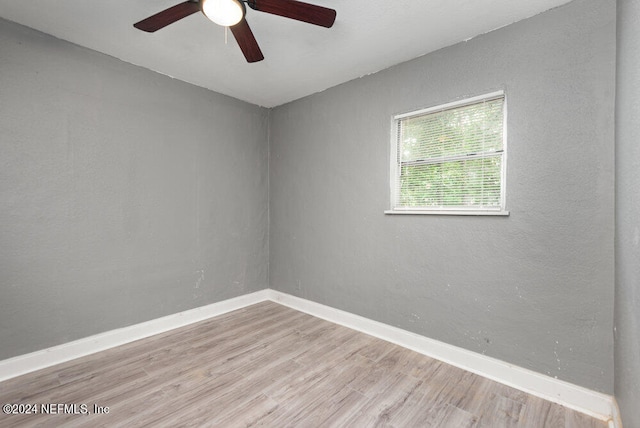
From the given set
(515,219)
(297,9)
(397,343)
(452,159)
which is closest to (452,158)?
(452,159)

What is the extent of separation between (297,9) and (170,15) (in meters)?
0.74

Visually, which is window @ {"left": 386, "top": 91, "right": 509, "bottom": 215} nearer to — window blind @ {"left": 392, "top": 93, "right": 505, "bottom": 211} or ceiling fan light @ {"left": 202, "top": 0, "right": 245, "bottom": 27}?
window blind @ {"left": 392, "top": 93, "right": 505, "bottom": 211}

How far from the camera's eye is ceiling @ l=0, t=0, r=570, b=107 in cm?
186

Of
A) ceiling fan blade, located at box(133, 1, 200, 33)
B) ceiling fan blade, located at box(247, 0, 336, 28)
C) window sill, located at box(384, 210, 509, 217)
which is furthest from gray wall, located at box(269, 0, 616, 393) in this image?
ceiling fan blade, located at box(133, 1, 200, 33)

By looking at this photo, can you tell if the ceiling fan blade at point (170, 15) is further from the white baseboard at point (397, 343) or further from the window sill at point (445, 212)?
the white baseboard at point (397, 343)

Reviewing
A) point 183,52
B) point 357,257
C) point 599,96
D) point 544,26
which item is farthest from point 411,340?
point 183,52

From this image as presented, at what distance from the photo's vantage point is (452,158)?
2.25 meters

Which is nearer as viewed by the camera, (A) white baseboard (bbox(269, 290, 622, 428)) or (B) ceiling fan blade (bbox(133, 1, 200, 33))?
(B) ceiling fan blade (bbox(133, 1, 200, 33))

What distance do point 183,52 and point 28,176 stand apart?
1.53 metres

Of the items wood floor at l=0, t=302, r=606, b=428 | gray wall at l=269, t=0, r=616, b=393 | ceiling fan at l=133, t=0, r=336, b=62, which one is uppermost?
ceiling fan at l=133, t=0, r=336, b=62

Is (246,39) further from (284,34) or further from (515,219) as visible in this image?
(515,219)

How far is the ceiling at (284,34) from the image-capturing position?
1858 millimetres

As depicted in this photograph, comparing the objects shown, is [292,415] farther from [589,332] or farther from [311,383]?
[589,332]

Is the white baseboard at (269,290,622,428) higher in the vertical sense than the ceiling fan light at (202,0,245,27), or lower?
lower
